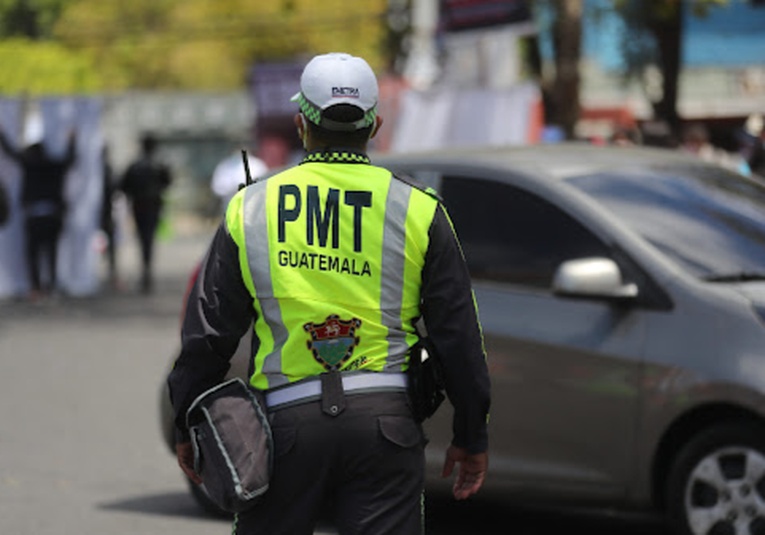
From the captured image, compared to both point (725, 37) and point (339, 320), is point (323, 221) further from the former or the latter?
point (725, 37)

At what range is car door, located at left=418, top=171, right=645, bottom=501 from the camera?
693cm

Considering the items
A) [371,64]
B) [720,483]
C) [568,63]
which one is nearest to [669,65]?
[568,63]

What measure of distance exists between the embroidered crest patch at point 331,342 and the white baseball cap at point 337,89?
1.51 feet

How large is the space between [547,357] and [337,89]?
9.54 feet

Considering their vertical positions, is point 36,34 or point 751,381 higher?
point 751,381

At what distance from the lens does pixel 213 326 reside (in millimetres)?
4336

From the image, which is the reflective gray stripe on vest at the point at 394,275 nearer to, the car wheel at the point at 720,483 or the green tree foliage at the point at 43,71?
the car wheel at the point at 720,483

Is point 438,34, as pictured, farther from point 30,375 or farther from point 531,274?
point 531,274

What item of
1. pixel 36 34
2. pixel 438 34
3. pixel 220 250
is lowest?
pixel 36 34

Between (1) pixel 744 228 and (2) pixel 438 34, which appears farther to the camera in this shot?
(2) pixel 438 34

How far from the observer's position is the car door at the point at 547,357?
22.7 ft

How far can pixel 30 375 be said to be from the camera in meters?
14.4

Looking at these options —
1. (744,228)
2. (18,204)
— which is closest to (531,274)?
(744,228)

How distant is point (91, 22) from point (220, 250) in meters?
64.5
